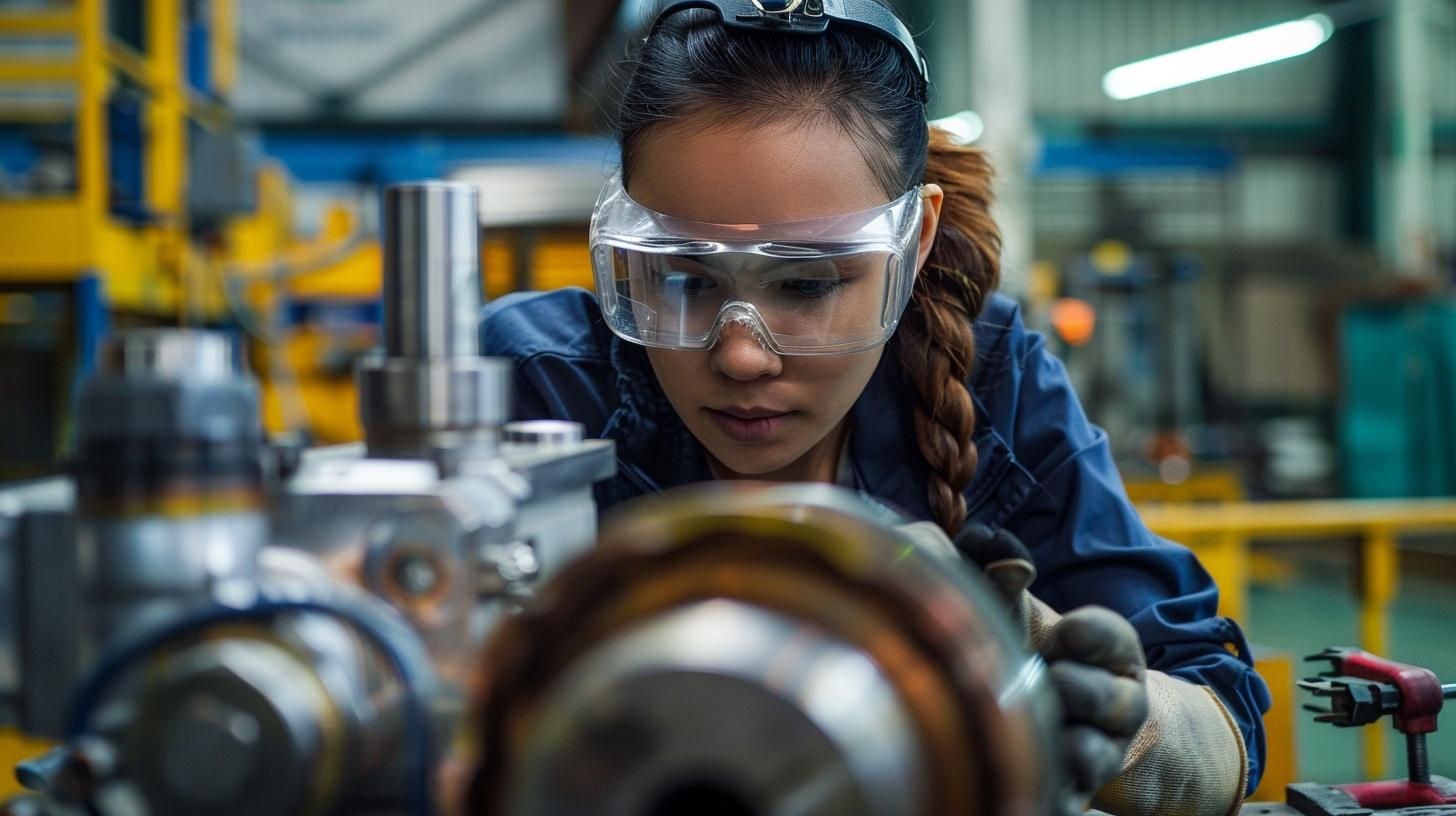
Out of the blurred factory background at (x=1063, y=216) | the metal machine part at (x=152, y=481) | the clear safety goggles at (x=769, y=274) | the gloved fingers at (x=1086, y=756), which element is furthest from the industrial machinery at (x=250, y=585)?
the blurred factory background at (x=1063, y=216)

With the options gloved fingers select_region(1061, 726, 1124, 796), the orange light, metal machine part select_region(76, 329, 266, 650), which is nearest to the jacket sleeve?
gloved fingers select_region(1061, 726, 1124, 796)

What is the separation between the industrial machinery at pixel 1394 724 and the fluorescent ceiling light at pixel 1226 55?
749cm

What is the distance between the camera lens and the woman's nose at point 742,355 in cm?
92

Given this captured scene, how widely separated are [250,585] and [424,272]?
0.53ft

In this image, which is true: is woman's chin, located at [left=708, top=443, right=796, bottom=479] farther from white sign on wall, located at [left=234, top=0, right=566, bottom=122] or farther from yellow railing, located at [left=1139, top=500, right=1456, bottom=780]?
white sign on wall, located at [left=234, top=0, right=566, bottom=122]

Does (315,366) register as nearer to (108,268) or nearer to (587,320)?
(108,268)

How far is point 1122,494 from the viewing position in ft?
3.67

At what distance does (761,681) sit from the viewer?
0.35m

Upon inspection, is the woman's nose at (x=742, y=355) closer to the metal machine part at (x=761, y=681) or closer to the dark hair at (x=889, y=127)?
the dark hair at (x=889, y=127)

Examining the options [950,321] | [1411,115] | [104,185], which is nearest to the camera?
[950,321]

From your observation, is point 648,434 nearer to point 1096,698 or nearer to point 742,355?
point 742,355

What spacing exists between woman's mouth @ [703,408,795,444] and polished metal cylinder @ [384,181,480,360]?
18.1 inches

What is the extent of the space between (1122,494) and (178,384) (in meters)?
0.89

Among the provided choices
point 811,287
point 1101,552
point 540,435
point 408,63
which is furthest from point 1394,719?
point 408,63
